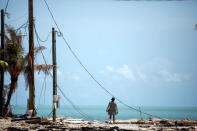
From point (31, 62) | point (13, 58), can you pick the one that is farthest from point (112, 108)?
point (13, 58)

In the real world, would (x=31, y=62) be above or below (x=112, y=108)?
above

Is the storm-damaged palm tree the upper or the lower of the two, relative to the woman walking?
upper

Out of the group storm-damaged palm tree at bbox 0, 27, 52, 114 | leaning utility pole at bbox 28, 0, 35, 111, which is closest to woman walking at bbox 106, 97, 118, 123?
leaning utility pole at bbox 28, 0, 35, 111

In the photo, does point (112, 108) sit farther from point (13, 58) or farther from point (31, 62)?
point (13, 58)

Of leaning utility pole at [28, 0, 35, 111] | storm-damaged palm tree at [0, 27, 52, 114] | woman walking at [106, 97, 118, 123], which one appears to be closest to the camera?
leaning utility pole at [28, 0, 35, 111]

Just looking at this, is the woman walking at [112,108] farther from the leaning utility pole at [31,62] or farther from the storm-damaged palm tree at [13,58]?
the storm-damaged palm tree at [13,58]

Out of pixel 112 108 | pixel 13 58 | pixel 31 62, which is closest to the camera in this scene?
pixel 31 62

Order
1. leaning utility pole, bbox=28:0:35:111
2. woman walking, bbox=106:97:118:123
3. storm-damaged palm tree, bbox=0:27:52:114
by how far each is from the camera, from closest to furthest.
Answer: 1. leaning utility pole, bbox=28:0:35:111
2. woman walking, bbox=106:97:118:123
3. storm-damaged palm tree, bbox=0:27:52:114

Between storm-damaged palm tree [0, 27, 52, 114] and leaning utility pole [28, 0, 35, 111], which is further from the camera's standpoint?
storm-damaged palm tree [0, 27, 52, 114]

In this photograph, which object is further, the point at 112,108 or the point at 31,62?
the point at 112,108

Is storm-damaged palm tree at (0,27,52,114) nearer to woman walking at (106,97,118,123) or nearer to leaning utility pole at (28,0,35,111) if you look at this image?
leaning utility pole at (28,0,35,111)

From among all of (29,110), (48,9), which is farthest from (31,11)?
(29,110)

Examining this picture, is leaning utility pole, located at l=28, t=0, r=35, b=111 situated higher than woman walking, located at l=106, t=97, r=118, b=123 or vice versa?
leaning utility pole, located at l=28, t=0, r=35, b=111

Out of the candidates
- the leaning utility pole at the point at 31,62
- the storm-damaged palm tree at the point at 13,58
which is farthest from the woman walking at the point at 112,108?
the storm-damaged palm tree at the point at 13,58
